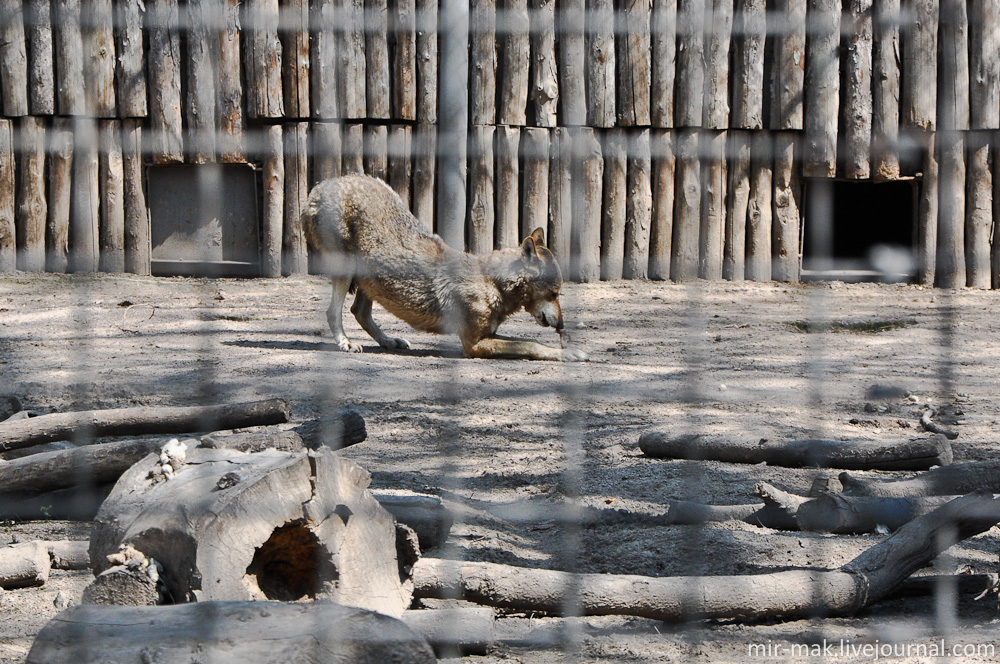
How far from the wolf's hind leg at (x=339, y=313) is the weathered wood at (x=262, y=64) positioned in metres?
2.06

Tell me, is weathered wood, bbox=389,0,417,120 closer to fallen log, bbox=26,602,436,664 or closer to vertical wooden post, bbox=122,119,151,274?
vertical wooden post, bbox=122,119,151,274

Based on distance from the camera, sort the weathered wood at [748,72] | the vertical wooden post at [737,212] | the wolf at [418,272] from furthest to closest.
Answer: the vertical wooden post at [737,212]
the weathered wood at [748,72]
the wolf at [418,272]

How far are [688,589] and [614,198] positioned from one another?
5.65 m

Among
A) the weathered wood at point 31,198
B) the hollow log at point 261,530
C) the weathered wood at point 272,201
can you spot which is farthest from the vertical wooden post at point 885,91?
the hollow log at point 261,530

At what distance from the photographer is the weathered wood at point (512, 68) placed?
7.61m

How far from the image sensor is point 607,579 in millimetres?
2611

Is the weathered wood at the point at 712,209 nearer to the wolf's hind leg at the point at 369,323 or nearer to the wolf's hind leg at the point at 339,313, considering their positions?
the wolf's hind leg at the point at 369,323

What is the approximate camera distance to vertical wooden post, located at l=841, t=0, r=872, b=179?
A: 25.7ft

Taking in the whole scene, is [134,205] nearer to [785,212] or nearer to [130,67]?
[130,67]

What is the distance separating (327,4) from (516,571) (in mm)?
5924

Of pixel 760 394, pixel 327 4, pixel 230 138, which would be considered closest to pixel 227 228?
pixel 230 138

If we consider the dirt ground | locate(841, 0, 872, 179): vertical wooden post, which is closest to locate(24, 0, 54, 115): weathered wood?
the dirt ground

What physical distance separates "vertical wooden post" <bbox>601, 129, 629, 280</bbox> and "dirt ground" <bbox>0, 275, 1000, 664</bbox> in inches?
11.3

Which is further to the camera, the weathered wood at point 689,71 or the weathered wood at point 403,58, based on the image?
the weathered wood at point 689,71
